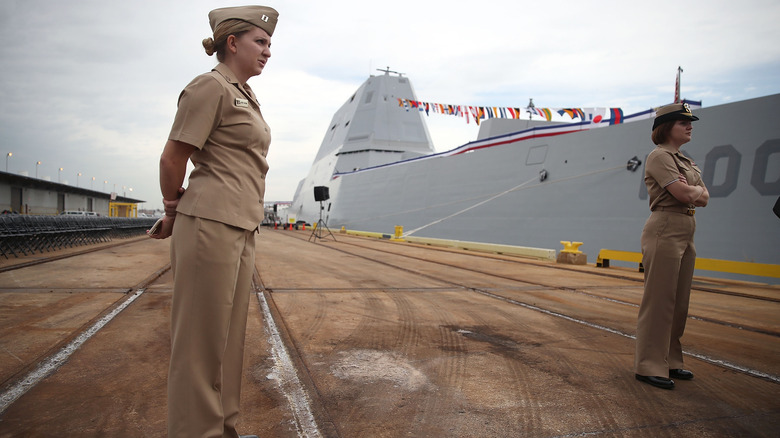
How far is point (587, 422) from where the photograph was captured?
1747mm

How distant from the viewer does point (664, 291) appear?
2283mm

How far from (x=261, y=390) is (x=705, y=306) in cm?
441

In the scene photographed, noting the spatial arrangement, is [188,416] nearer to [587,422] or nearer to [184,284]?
[184,284]

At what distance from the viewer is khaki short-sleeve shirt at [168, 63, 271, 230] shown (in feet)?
4.25

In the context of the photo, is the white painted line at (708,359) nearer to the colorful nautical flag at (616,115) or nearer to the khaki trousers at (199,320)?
the khaki trousers at (199,320)

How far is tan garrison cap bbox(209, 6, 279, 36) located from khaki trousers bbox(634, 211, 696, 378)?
2.01m

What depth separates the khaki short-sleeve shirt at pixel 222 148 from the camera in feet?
4.25

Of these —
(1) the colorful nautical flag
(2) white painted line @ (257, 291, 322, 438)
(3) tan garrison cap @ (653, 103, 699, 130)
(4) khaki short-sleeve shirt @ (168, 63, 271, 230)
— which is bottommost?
A: (2) white painted line @ (257, 291, 322, 438)

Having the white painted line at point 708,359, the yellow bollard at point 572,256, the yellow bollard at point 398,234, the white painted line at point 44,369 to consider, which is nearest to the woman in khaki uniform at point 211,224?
the white painted line at point 44,369

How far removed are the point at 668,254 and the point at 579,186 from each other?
8619mm

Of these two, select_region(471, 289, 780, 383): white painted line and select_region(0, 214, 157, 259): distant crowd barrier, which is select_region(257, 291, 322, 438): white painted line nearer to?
select_region(471, 289, 780, 383): white painted line

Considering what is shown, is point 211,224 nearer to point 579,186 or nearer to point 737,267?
point 737,267

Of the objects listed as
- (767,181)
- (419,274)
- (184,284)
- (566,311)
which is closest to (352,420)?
(184,284)

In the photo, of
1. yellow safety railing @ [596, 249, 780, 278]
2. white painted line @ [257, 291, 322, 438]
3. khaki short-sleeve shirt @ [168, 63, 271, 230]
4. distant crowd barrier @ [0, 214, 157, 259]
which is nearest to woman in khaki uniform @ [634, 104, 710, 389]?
white painted line @ [257, 291, 322, 438]
